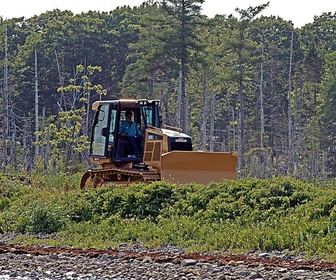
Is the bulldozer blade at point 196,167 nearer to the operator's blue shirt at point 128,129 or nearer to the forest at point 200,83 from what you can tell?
the operator's blue shirt at point 128,129

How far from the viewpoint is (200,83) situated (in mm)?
64438

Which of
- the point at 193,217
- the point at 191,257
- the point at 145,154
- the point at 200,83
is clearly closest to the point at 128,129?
the point at 145,154

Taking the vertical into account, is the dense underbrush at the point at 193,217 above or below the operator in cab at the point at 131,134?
below

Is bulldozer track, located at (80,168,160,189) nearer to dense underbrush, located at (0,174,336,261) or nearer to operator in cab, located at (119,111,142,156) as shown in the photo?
operator in cab, located at (119,111,142,156)

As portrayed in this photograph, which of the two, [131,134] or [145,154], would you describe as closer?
[145,154]

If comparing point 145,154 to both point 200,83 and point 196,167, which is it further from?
point 200,83

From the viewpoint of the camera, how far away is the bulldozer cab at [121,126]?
20.6 m

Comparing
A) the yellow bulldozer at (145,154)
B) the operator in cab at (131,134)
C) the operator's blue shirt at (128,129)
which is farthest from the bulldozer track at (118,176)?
the operator's blue shirt at (128,129)

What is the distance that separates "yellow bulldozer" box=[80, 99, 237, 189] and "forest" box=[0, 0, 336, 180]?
2865 cm

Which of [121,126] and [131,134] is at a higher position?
[121,126]

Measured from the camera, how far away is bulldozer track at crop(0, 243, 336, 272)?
10.3 meters

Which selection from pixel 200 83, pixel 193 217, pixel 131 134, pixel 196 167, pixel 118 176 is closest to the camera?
pixel 193 217

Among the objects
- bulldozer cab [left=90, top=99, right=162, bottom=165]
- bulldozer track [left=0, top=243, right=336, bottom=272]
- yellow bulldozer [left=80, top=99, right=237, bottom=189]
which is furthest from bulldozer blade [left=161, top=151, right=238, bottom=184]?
bulldozer track [left=0, top=243, right=336, bottom=272]

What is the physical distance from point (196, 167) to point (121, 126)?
2.85 metres
